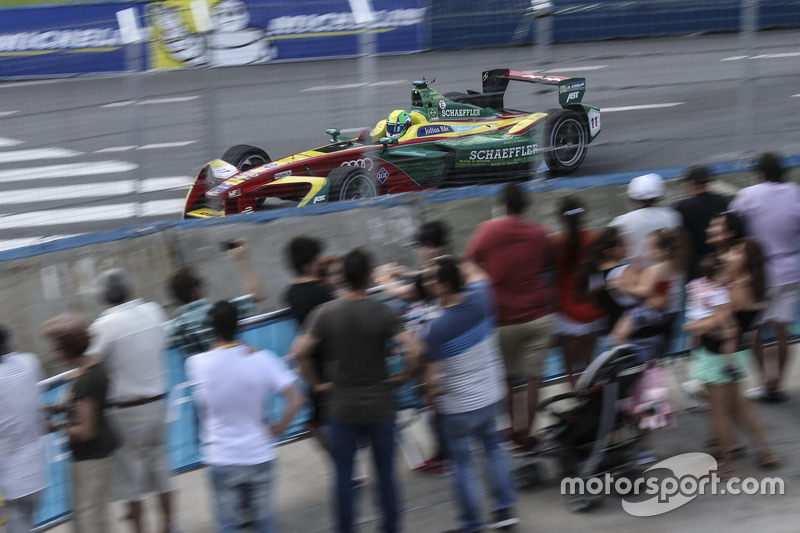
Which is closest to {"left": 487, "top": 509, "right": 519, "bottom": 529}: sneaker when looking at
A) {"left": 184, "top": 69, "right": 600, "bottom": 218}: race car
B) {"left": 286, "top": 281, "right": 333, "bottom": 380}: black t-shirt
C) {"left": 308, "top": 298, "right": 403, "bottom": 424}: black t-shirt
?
{"left": 308, "top": 298, "right": 403, "bottom": 424}: black t-shirt

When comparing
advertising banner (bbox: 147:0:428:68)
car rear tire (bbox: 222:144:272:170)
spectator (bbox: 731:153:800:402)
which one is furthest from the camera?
car rear tire (bbox: 222:144:272:170)

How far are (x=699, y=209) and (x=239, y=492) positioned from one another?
12.0 ft

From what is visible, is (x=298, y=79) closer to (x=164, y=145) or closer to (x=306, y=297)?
(x=164, y=145)

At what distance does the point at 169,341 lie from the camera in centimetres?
556

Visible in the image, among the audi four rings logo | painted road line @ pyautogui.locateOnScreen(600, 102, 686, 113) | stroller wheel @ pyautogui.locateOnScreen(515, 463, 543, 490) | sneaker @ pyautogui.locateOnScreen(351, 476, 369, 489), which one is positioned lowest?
sneaker @ pyautogui.locateOnScreen(351, 476, 369, 489)

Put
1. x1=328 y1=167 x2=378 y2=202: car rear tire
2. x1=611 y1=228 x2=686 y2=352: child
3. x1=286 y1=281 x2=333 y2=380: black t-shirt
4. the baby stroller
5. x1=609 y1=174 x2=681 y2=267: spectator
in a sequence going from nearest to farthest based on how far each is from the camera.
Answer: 1. the baby stroller
2. x1=286 y1=281 x2=333 y2=380: black t-shirt
3. x1=611 y1=228 x2=686 y2=352: child
4. x1=609 y1=174 x2=681 y2=267: spectator
5. x1=328 y1=167 x2=378 y2=202: car rear tire

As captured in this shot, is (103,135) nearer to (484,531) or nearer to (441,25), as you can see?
(441,25)

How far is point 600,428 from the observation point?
522 cm

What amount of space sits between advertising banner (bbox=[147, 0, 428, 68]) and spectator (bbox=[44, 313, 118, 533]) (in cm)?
282

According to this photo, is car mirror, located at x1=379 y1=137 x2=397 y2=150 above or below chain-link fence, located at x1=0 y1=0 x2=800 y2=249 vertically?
below

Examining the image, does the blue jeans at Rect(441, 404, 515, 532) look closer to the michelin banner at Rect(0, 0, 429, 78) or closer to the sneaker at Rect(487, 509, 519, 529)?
the sneaker at Rect(487, 509, 519, 529)

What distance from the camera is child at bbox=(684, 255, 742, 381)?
536cm

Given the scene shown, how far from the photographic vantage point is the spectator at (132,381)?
477 centimetres

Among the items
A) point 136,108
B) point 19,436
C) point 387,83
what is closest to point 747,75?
point 387,83
